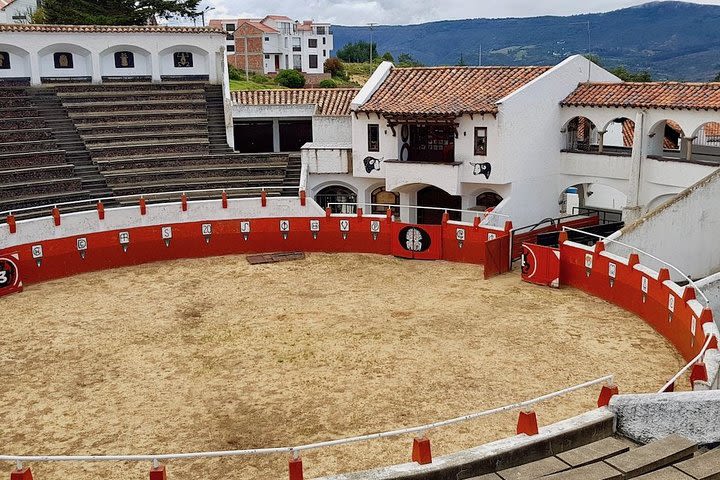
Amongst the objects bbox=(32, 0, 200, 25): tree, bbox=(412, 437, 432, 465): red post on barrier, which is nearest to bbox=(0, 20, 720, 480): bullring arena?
bbox=(412, 437, 432, 465): red post on barrier

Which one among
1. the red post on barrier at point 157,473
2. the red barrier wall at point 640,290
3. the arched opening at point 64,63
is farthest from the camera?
the arched opening at point 64,63

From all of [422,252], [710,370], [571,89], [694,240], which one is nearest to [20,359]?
[422,252]

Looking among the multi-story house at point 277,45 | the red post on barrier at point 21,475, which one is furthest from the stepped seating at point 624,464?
the multi-story house at point 277,45

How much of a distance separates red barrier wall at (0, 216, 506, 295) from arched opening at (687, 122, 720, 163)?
9.76m

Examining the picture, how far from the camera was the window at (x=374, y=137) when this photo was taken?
33.4m

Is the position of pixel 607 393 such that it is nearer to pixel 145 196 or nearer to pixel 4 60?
pixel 145 196

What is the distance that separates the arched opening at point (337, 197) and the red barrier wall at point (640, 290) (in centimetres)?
1407

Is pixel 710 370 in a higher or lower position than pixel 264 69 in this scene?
lower

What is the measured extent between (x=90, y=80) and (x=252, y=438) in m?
30.9

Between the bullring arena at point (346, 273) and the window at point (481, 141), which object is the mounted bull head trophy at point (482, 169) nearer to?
the bullring arena at point (346, 273)

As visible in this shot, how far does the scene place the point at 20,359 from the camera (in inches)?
741

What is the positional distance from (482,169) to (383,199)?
20.5 ft

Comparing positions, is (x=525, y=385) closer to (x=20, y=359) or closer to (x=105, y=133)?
(x=20, y=359)

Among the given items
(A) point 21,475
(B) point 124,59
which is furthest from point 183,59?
(A) point 21,475
